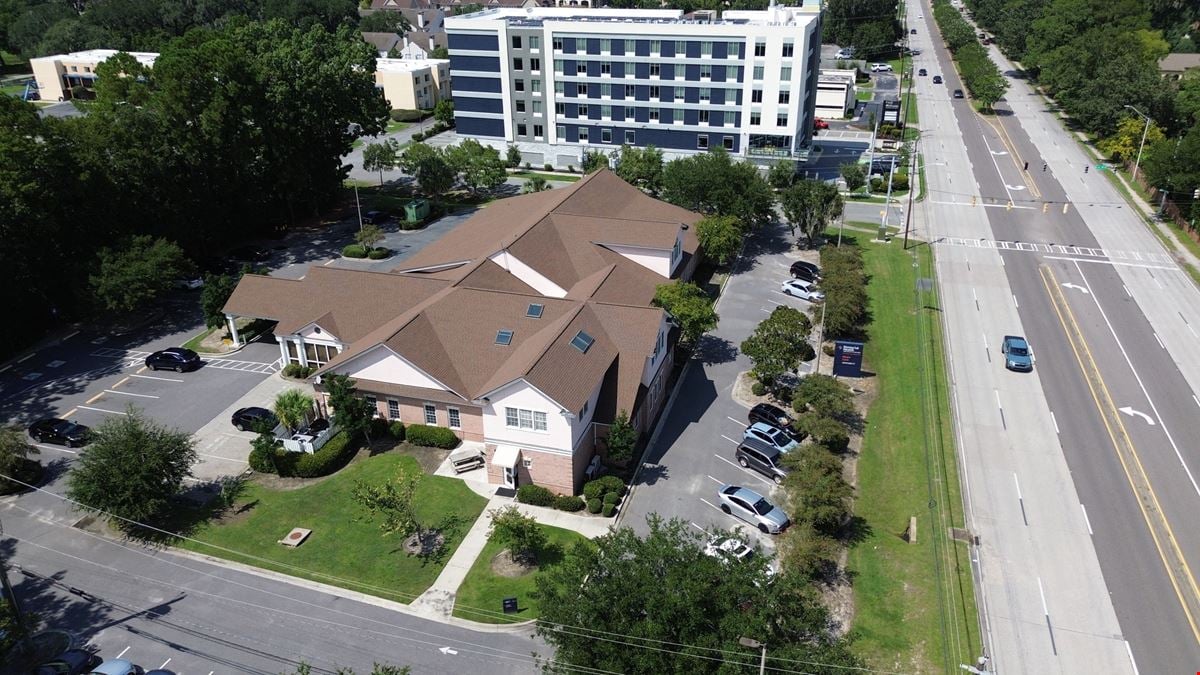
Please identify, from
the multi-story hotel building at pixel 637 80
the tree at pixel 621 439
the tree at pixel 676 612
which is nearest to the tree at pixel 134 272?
the tree at pixel 621 439

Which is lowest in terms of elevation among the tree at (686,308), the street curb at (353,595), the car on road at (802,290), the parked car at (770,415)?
the street curb at (353,595)

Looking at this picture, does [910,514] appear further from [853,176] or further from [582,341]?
[853,176]

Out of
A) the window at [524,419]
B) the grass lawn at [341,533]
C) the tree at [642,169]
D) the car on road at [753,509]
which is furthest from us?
the tree at [642,169]

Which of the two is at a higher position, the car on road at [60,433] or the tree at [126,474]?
the tree at [126,474]

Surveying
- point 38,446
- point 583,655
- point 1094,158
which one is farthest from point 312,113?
point 1094,158

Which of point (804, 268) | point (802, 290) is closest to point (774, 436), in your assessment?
point (802, 290)

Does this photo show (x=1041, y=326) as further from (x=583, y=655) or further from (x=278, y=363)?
(x=278, y=363)

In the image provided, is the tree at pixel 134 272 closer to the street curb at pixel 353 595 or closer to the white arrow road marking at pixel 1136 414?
the street curb at pixel 353 595

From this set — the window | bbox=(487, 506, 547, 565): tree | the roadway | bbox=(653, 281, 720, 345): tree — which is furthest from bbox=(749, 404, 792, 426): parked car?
bbox=(487, 506, 547, 565): tree

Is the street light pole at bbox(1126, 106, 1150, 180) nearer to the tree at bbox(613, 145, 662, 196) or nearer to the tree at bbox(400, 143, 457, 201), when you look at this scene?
the tree at bbox(613, 145, 662, 196)
